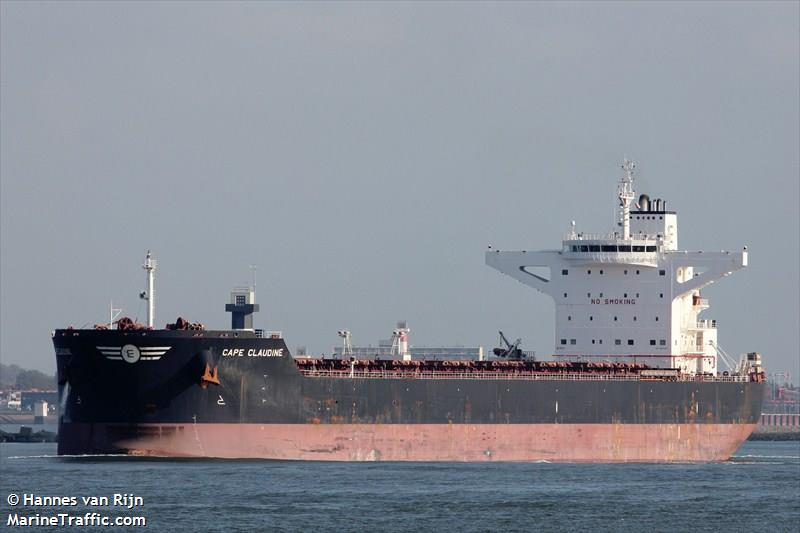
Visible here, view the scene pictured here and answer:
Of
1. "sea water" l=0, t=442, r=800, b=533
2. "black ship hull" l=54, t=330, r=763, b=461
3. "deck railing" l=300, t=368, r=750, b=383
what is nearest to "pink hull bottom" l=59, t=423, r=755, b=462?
"black ship hull" l=54, t=330, r=763, b=461

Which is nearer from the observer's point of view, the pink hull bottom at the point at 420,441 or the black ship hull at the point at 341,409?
the black ship hull at the point at 341,409

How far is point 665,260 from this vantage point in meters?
53.5

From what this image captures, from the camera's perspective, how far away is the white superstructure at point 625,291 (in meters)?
53.2

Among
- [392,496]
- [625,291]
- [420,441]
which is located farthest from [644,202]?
[392,496]

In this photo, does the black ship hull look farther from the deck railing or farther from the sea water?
the sea water

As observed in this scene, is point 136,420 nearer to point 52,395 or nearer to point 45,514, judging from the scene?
point 45,514

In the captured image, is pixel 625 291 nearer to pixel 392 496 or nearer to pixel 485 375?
pixel 485 375

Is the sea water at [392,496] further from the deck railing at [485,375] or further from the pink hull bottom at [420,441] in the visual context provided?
the deck railing at [485,375]

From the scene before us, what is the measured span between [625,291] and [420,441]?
9.51 meters

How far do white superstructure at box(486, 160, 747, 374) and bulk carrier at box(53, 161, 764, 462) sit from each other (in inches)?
1.6

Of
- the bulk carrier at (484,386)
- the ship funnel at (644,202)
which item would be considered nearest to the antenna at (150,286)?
the bulk carrier at (484,386)

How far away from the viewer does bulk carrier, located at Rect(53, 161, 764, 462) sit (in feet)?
140

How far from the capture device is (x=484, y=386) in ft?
158

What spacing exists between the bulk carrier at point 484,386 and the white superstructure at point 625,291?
0.04 m
